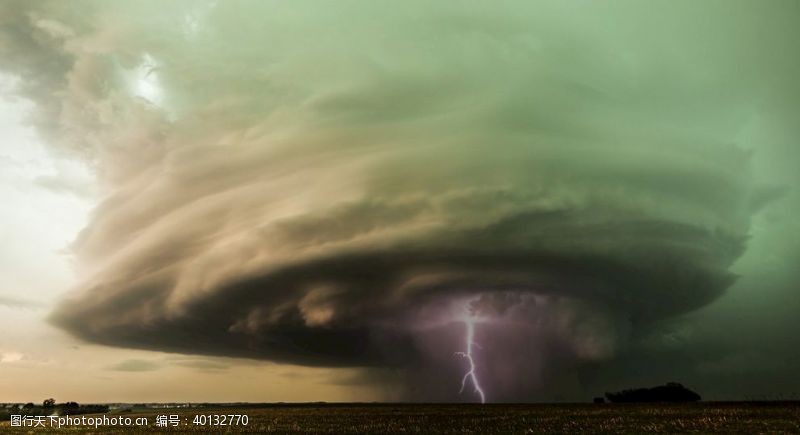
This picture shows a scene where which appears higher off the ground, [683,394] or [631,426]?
[631,426]

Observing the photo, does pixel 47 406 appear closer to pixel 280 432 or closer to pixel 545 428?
pixel 280 432

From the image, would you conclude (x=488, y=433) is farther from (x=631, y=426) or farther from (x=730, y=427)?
(x=730, y=427)

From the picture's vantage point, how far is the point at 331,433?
151 feet

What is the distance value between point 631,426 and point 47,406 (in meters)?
153

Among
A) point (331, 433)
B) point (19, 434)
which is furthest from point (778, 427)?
point (19, 434)

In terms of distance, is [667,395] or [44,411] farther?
[667,395]

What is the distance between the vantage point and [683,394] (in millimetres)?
193500

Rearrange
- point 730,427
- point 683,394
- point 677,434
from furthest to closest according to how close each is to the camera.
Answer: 1. point 683,394
2. point 730,427
3. point 677,434

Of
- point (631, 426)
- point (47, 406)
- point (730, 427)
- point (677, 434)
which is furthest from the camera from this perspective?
point (47, 406)

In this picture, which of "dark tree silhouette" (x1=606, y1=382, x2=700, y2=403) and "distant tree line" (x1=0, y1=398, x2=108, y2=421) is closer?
"distant tree line" (x1=0, y1=398, x2=108, y2=421)

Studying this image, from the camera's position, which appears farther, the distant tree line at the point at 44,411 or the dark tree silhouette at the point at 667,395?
the dark tree silhouette at the point at 667,395

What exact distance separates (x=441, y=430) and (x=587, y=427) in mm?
13226

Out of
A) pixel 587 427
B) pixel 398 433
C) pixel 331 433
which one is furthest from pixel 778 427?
pixel 331 433

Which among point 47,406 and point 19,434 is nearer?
point 19,434
